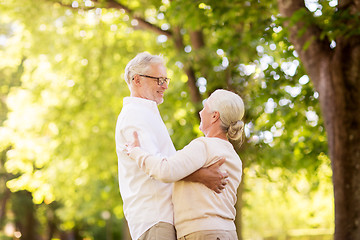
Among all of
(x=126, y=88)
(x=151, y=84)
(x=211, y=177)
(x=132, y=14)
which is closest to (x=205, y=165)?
(x=211, y=177)

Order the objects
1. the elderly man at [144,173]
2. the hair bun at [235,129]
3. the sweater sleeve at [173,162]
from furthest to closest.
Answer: the hair bun at [235,129]
the elderly man at [144,173]
the sweater sleeve at [173,162]

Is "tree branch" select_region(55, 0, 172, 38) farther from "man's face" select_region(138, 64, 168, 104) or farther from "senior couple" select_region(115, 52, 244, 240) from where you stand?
"senior couple" select_region(115, 52, 244, 240)

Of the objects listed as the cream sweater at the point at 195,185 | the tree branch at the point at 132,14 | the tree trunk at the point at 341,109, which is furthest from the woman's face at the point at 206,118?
the tree branch at the point at 132,14

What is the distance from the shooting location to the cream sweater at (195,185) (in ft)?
9.90

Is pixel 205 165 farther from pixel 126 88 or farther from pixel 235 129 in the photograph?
pixel 126 88

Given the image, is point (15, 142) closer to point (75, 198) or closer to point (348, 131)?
point (75, 198)

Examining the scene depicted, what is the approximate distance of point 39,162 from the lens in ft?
51.1

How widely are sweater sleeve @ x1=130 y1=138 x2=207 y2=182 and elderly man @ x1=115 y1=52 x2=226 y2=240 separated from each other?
0.08m

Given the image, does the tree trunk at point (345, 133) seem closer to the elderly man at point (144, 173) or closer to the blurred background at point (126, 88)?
the blurred background at point (126, 88)

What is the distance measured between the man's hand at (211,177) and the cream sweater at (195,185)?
32 mm

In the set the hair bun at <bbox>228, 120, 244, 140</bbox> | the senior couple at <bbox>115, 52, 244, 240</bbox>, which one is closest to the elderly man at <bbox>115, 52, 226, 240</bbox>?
the senior couple at <bbox>115, 52, 244, 240</bbox>

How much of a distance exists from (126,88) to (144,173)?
35.4ft

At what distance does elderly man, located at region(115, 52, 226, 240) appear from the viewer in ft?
10.3

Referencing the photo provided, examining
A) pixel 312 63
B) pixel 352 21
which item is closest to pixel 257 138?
pixel 312 63
